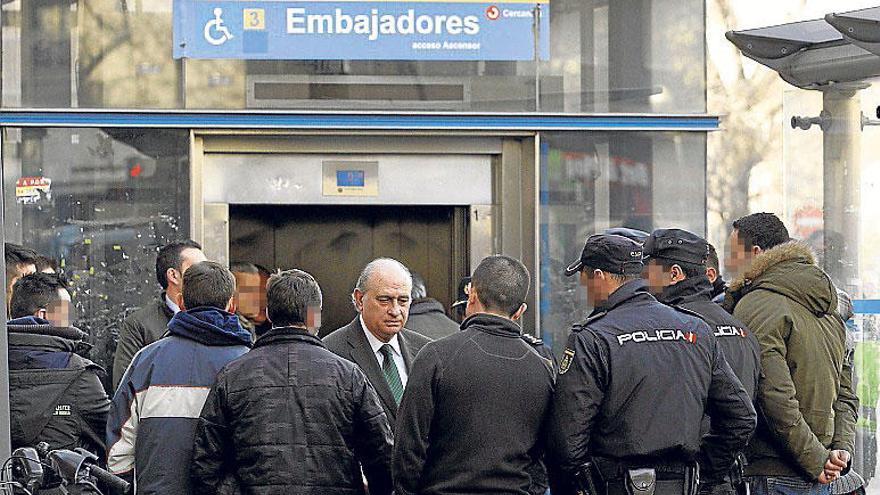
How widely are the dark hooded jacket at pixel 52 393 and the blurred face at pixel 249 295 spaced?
140cm

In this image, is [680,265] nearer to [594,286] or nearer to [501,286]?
[594,286]

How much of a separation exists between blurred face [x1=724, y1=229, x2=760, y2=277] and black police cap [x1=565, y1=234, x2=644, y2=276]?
117cm

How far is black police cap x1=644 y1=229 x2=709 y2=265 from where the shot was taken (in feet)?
18.4

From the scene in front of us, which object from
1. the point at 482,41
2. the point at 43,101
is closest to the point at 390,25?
the point at 482,41

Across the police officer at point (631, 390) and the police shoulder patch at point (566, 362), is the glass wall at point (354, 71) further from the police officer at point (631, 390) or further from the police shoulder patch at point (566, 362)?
the police shoulder patch at point (566, 362)

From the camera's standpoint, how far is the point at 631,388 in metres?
4.89

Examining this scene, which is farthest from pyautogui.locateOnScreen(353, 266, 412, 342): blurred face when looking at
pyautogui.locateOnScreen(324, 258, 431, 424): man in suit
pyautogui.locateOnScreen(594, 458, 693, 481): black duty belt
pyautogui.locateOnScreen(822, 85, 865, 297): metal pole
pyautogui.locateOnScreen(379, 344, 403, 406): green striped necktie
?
pyautogui.locateOnScreen(822, 85, 865, 297): metal pole

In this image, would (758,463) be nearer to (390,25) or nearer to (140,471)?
(140,471)

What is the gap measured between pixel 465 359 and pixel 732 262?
185 centimetres

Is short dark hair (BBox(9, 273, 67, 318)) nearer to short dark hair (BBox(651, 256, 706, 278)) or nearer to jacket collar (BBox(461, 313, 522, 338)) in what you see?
jacket collar (BBox(461, 313, 522, 338))

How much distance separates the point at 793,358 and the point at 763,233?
57 centimetres

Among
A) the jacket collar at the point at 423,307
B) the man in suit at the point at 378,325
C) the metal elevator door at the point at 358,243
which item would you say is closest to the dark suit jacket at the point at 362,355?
the man in suit at the point at 378,325

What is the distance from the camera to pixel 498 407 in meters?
4.78

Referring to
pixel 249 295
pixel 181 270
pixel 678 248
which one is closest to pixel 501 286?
pixel 678 248
